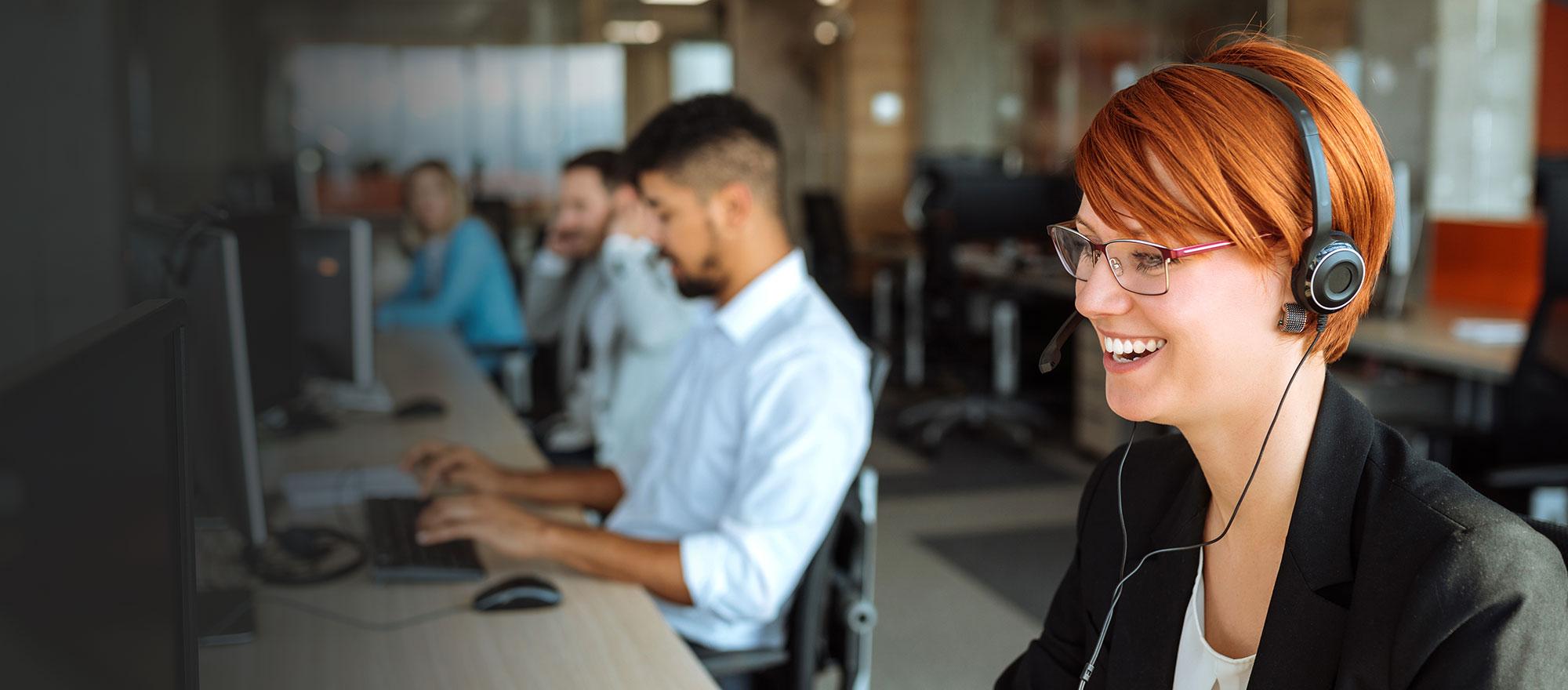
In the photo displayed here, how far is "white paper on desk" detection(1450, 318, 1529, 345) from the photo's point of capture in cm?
358

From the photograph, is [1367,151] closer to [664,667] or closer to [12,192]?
[664,667]

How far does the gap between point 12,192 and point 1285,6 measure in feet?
18.3

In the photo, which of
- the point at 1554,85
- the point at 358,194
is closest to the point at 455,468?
the point at 358,194

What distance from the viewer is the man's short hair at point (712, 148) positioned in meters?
2.10

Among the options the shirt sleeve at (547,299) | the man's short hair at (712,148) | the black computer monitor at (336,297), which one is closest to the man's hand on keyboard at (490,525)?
the man's short hair at (712,148)

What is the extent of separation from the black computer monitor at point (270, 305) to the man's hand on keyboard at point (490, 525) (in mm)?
705

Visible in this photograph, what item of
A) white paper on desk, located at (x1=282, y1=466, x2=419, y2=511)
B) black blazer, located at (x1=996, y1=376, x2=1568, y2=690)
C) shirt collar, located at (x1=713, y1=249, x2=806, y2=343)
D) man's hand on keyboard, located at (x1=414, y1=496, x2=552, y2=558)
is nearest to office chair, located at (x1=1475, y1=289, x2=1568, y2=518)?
shirt collar, located at (x1=713, y1=249, x2=806, y2=343)

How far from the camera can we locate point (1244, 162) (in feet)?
3.00

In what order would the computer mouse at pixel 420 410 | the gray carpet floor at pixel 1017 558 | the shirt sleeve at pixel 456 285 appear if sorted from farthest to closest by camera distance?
1. the shirt sleeve at pixel 456 285
2. the gray carpet floor at pixel 1017 558
3. the computer mouse at pixel 420 410

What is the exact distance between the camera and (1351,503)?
96 cm

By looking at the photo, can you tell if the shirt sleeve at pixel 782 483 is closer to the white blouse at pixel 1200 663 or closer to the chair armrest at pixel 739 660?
the chair armrest at pixel 739 660

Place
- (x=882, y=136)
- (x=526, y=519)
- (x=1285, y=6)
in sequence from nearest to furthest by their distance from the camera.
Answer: (x=526, y=519)
(x=1285, y=6)
(x=882, y=136)

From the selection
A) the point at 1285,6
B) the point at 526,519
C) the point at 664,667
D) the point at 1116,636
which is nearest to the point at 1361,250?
the point at 1116,636

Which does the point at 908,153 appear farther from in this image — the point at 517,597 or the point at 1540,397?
the point at 517,597
